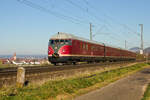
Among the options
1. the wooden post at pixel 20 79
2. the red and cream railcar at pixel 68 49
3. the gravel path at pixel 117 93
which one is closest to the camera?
the gravel path at pixel 117 93

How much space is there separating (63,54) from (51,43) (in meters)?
2.61

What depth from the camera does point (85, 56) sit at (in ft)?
97.0

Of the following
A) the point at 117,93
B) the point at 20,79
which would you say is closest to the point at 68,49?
the point at 20,79

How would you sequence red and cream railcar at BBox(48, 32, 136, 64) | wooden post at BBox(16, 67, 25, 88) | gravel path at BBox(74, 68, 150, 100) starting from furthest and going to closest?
red and cream railcar at BBox(48, 32, 136, 64)
wooden post at BBox(16, 67, 25, 88)
gravel path at BBox(74, 68, 150, 100)

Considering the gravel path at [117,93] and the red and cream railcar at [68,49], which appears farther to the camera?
the red and cream railcar at [68,49]

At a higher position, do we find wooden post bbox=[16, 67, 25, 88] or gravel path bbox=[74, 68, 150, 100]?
wooden post bbox=[16, 67, 25, 88]

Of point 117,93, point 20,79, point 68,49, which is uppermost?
point 68,49

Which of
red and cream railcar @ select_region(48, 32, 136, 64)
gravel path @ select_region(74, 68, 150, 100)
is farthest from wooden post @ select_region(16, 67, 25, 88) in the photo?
red and cream railcar @ select_region(48, 32, 136, 64)

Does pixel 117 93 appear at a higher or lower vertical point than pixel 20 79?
lower

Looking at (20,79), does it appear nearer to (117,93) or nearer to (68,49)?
(117,93)

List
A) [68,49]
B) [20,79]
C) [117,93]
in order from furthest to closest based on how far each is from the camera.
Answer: [68,49], [20,79], [117,93]

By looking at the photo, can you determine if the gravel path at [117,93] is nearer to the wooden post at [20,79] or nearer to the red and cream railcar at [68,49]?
the wooden post at [20,79]

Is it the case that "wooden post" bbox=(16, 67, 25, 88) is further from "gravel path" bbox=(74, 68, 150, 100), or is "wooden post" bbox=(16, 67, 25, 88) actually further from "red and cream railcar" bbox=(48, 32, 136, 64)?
"red and cream railcar" bbox=(48, 32, 136, 64)

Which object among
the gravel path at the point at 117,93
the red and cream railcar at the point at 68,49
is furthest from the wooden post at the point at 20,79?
the red and cream railcar at the point at 68,49
